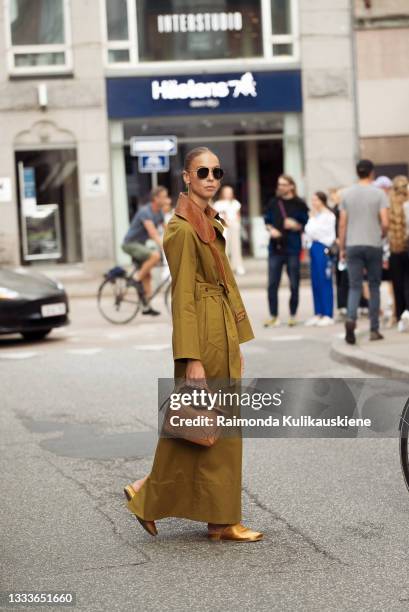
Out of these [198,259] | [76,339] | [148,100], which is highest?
[148,100]

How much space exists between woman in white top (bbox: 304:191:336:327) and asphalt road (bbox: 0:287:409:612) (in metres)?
6.17

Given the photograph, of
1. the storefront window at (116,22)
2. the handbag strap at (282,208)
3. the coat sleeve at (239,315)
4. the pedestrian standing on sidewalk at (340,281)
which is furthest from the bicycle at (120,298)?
the coat sleeve at (239,315)

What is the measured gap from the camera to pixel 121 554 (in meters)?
6.09

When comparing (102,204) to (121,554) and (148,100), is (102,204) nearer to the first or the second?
(148,100)

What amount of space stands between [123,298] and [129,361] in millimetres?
4845

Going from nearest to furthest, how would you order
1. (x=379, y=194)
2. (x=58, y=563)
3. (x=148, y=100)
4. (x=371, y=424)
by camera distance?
(x=58, y=563) < (x=371, y=424) < (x=379, y=194) < (x=148, y=100)

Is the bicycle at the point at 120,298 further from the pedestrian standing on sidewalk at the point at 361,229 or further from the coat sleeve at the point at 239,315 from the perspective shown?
the coat sleeve at the point at 239,315

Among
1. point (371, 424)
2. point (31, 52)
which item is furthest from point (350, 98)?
point (371, 424)

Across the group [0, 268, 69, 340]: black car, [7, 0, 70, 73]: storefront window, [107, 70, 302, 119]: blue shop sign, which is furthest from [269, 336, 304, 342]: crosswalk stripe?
[7, 0, 70, 73]: storefront window

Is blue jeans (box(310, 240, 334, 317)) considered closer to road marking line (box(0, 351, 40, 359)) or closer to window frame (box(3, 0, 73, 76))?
road marking line (box(0, 351, 40, 359))

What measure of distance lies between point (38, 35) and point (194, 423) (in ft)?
79.1

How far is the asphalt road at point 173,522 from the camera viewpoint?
213 inches

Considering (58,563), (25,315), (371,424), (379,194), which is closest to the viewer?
(58,563)

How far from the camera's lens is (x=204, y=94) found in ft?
94.6
